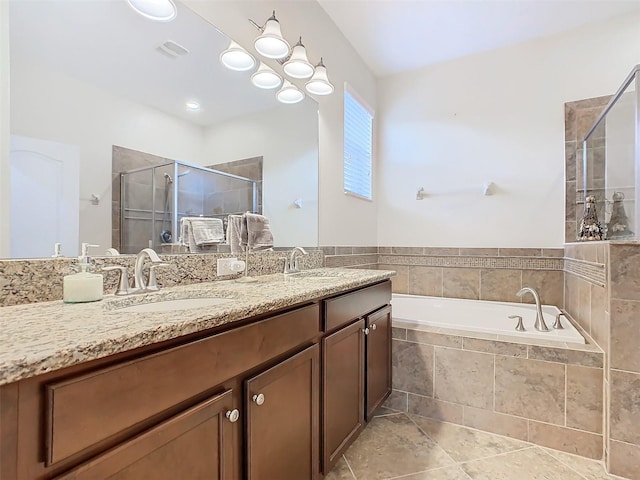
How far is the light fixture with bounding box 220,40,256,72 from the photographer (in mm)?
1714

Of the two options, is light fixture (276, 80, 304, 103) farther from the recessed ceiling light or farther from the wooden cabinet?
the wooden cabinet

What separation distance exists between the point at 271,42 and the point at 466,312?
2.51 m

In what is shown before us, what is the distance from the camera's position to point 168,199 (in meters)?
1.44

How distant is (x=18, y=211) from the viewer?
3.22 feet

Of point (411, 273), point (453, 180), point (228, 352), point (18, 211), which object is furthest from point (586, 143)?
point (18, 211)

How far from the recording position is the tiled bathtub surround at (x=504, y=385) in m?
1.69

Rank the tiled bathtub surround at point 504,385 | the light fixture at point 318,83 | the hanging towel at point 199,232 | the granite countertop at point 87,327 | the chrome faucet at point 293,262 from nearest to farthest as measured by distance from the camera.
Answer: the granite countertop at point 87,327 < the hanging towel at point 199,232 < the tiled bathtub surround at point 504,385 < the chrome faucet at point 293,262 < the light fixture at point 318,83

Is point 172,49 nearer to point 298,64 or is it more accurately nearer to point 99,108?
point 99,108

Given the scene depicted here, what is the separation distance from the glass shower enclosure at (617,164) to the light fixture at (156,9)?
2407 mm

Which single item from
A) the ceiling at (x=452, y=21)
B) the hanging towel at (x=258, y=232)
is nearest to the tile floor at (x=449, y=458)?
the hanging towel at (x=258, y=232)

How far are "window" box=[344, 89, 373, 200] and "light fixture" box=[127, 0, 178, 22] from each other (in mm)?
1671

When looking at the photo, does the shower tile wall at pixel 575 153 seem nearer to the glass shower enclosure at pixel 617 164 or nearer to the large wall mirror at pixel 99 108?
the glass shower enclosure at pixel 617 164

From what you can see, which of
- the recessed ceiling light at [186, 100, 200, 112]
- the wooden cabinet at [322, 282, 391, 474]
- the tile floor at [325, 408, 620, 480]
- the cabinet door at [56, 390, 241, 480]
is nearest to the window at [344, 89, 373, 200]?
the wooden cabinet at [322, 282, 391, 474]

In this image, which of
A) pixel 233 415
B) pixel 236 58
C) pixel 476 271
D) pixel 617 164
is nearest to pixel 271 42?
pixel 236 58
